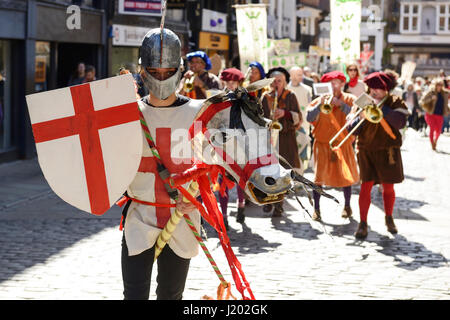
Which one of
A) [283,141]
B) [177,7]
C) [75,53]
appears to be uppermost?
[177,7]

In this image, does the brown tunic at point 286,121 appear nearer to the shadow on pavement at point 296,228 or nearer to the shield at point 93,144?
the shadow on pavement at point 296,228

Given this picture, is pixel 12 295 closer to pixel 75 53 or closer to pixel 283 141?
pixel 283 141

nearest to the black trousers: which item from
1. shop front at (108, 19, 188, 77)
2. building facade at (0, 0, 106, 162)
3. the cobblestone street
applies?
the cobblestone street

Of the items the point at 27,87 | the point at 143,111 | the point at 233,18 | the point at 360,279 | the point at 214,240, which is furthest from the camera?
the point at 233,18

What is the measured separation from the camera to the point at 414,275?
23.6ft

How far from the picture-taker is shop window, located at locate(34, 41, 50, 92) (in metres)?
16.2

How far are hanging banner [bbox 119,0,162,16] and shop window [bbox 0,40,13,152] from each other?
160 inches

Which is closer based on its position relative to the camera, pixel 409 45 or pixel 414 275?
pixel 414 275

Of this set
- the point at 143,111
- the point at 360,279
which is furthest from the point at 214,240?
the point at 143,111

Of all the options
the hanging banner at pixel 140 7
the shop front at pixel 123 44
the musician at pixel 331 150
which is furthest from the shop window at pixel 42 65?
the musician at pixel 331 150

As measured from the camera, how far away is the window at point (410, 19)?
70.7 m

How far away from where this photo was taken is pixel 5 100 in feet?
50.3

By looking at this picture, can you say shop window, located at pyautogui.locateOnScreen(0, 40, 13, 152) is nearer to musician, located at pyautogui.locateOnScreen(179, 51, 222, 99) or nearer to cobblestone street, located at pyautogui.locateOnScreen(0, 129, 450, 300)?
cobblestone street, located at pyautogui.locateOnScreen(0, 129, 450, 300)
